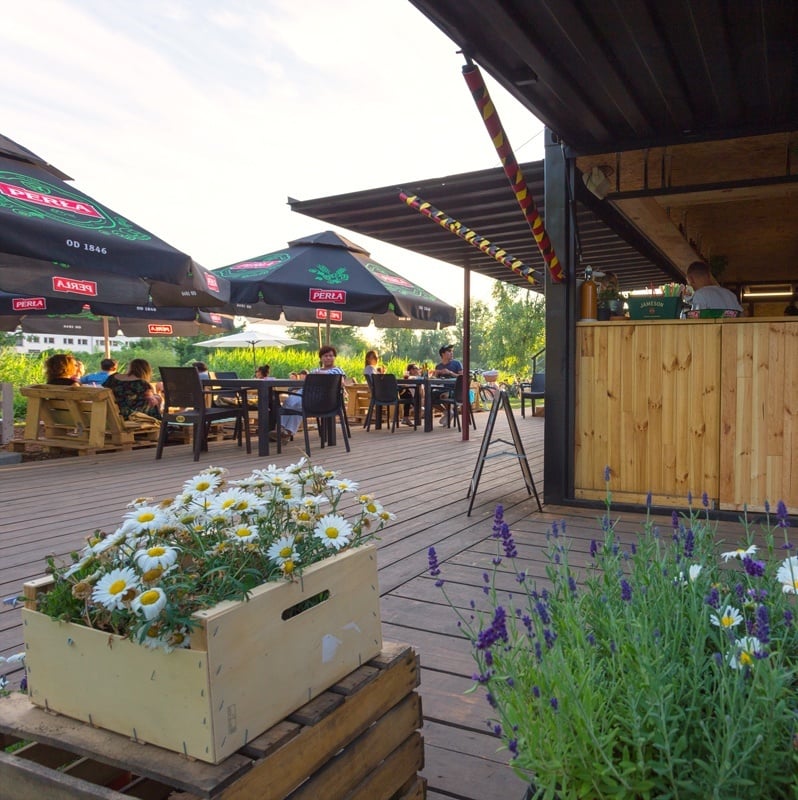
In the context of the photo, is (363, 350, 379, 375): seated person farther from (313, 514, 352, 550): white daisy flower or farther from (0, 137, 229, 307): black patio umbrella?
(313, 514, 352, 550): white daisy flower

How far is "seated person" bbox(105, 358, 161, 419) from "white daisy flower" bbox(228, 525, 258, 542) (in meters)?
6.67

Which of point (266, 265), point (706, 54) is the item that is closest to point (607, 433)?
point (706, 54)

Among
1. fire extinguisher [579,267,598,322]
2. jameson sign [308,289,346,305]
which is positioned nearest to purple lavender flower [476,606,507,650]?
fire extinguisher [579,267,598,322]

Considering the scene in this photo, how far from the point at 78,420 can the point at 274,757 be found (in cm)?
667

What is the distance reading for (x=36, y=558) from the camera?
302 cm

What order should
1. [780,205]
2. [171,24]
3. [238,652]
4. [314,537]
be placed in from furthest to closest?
[171,24]
[780,205]
[314,537]
[238,652]

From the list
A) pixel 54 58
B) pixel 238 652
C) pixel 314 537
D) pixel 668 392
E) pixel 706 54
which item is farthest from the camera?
pixel 54 58

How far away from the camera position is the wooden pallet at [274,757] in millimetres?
903

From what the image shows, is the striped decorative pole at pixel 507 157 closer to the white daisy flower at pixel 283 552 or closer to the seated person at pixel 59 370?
the white daisy flower at pixel 283 552

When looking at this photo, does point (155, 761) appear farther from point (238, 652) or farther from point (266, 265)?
point (266, 265)

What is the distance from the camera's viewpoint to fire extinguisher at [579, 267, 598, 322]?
166 inches

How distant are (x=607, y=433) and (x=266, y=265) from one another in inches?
197

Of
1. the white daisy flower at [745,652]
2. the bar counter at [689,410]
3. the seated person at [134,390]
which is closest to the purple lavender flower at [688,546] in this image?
the white daisy flower at [745,652]

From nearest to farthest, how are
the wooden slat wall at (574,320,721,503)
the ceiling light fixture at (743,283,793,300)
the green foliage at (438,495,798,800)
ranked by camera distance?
the green foliage at (438,495,798,800) < the wooden slat wall at (574,320,721,503) < the ceiling light fixture at (743,283,793,300)
